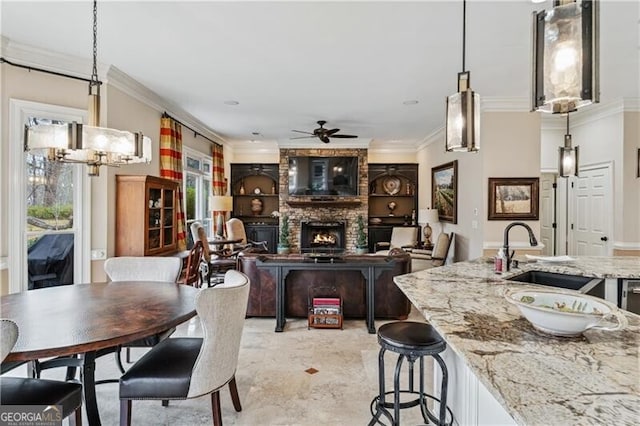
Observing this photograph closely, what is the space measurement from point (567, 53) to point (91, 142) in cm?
266

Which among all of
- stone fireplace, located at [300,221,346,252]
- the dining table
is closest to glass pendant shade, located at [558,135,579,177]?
the dining table

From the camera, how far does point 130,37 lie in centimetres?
318

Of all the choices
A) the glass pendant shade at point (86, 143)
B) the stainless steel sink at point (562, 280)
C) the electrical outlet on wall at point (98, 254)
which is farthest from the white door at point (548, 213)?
the electrical outlet on wall at point (98, 254)

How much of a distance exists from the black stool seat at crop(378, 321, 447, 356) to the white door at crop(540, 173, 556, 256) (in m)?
5.79

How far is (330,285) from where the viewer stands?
4.32m

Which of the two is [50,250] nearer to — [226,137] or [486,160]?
[226,137]

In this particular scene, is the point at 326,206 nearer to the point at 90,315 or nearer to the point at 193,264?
the point at 193,264

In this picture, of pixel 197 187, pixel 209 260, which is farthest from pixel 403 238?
pixel 197 187

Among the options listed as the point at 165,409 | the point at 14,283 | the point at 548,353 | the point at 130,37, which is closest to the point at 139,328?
the point at 165,409

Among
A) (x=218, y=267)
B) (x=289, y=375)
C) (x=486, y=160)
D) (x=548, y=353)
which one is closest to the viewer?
(x=548, y=353)

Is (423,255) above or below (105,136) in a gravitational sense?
below

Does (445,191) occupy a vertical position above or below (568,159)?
below

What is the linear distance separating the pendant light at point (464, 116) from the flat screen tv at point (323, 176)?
6096mm

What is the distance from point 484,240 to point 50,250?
17.3ft
